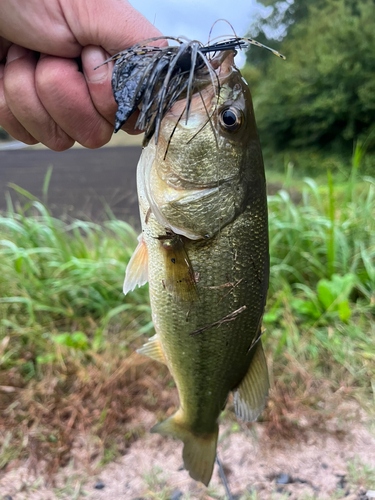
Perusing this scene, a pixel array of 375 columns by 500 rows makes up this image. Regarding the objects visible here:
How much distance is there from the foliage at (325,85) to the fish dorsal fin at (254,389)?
1022 centimetres

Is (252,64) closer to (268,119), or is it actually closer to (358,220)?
(268,119)

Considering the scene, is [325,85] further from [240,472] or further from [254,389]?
[254,389]

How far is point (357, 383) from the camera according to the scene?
243 cm

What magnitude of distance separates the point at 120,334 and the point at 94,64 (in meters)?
2.15

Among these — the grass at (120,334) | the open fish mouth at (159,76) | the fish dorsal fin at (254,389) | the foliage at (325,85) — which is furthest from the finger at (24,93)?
the foliage at (325,85)

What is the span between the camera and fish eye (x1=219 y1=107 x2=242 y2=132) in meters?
1.01

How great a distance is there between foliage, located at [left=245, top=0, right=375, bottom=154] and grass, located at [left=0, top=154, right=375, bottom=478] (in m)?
7.84

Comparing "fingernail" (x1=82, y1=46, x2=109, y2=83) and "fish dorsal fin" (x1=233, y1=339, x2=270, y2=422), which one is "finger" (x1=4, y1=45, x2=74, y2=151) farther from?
"fish dorsal fin" (x1=233, y1=339, x2=270, y2=422)

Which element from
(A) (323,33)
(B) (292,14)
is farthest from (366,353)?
(B) (292,14)

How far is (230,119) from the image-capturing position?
40.3 inches

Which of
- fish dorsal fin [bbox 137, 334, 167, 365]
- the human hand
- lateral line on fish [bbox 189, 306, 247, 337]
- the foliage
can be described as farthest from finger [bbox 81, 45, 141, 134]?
the foliage

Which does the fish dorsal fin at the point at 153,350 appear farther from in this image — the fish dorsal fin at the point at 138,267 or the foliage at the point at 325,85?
the foliage at the point at 325,85

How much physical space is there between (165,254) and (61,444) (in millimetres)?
1719

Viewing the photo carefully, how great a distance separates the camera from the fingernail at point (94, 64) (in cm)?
110
